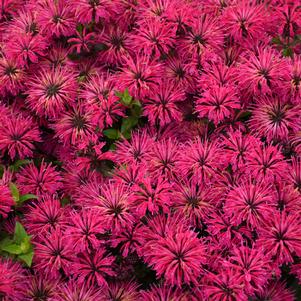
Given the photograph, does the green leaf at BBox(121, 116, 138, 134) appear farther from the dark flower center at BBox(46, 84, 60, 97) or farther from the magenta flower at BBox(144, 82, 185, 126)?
the dark flower center at BBox(46, 84, 60, 97)

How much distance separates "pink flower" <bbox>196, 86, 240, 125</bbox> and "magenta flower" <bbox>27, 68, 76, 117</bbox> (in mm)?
290

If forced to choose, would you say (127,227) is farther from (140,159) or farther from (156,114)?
(156,114)

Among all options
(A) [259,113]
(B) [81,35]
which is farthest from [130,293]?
(B) [81,35]

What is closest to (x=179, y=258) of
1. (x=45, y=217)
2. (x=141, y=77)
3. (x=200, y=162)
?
(x=200, y=162)

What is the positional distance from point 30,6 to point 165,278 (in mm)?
756

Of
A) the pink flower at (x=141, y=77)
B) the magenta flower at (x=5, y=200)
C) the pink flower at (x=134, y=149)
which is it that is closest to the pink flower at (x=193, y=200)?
the pink flower at (x=134, y=149)

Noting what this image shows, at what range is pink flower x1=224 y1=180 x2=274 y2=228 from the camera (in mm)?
1014

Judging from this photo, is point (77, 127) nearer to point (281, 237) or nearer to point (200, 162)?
point (200, 162)

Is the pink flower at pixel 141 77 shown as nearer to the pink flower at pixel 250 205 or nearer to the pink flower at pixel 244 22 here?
the pink flower at pixel 244 22

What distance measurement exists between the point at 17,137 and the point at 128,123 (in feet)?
0.80

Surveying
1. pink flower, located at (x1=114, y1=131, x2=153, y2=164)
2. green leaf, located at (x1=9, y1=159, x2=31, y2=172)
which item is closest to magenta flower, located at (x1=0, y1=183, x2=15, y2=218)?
green leaf, located at (x1=9, y1=159, x2=31, y2=172)

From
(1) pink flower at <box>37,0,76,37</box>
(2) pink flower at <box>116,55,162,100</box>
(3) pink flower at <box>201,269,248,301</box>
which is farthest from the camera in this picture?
(1) pink flower at <box>37,0,76,37</box>

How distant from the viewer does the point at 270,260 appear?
0.99 metres

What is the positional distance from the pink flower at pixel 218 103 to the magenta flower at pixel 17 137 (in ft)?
1.24
